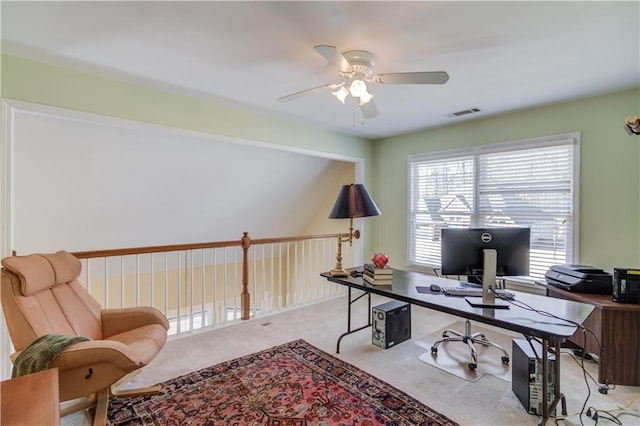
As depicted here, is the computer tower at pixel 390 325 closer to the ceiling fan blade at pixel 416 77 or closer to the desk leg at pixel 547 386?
the desk leg at pixel 547 386

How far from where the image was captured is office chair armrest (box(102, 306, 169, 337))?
246cm

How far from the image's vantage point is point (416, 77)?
1.97 meters

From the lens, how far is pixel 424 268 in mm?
4461

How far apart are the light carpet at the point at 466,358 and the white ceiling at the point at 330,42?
2487 mm

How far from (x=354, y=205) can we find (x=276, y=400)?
166 centimetres

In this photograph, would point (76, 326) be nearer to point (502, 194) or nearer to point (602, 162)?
point (502, 194)

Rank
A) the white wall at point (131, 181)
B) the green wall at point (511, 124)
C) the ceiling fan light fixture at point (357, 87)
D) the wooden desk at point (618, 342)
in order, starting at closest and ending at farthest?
the ceiling fan light fixture at point (357, 87), the wooden desk at point (618, 342), the green wall at point (511, 124), the white wall at point (131, 181)

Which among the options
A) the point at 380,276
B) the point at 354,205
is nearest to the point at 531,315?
the point at 380,276

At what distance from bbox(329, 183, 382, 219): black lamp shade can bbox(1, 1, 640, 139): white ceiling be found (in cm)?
100

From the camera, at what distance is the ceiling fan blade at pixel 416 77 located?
6.27ft

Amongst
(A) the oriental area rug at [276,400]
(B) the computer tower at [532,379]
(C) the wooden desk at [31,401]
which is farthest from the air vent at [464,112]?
(C) the wooden desk at [31,401]

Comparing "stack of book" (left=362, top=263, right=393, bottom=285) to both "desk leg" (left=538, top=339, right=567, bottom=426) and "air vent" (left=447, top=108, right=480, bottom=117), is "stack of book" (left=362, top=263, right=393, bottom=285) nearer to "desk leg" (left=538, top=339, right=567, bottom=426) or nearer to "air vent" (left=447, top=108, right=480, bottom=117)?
"desk leg" (left=538, top=339, right=567, bottom=426)

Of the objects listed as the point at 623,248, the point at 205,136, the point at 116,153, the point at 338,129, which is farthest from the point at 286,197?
the point at 623,248

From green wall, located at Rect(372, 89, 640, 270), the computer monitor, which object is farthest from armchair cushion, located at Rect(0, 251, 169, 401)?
green wall, located at Rect(372, 89, 640, 270)
